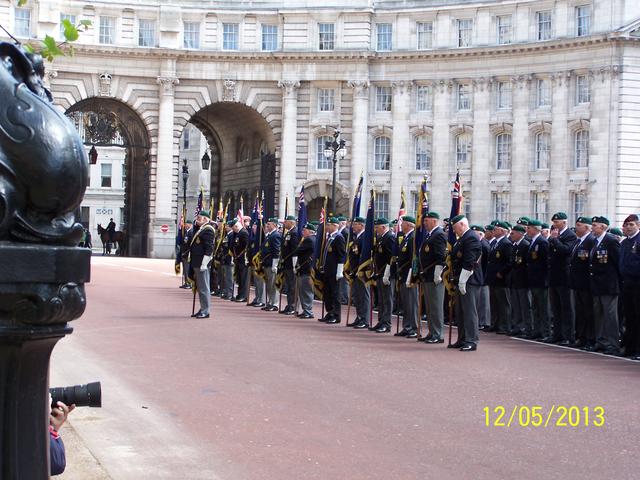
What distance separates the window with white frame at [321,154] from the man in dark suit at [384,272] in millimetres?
33209

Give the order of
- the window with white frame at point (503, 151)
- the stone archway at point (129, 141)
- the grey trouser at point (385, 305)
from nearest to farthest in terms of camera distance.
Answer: the grey trouser at point (385, 305), the window with white frame at point (503, 151), the stone archway at point (129, 141)

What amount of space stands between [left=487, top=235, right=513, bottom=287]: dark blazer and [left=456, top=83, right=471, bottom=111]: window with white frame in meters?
A: 32.2

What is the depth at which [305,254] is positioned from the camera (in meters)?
22.8

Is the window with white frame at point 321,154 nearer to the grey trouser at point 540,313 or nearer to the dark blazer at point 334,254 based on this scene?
the dark blazer at point 334,254

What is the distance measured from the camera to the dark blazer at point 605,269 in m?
16.4

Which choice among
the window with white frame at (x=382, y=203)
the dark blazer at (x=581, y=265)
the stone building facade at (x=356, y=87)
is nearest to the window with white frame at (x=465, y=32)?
the stone building facade at (x=356, y=87)

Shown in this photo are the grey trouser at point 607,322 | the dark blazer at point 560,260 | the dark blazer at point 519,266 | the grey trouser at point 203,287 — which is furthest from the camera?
the grey trouser at point 203,287

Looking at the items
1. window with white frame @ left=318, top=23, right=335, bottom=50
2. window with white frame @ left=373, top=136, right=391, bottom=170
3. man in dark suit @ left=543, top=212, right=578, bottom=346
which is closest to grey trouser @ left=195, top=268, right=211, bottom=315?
man in dark suit @ left=543, top=212, right=578, bottom=346

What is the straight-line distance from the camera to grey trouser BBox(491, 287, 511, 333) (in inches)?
783

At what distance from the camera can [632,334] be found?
15.8 meters

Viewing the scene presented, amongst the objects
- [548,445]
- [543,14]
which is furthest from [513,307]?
[543,14]

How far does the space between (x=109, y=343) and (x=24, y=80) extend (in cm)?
1255
